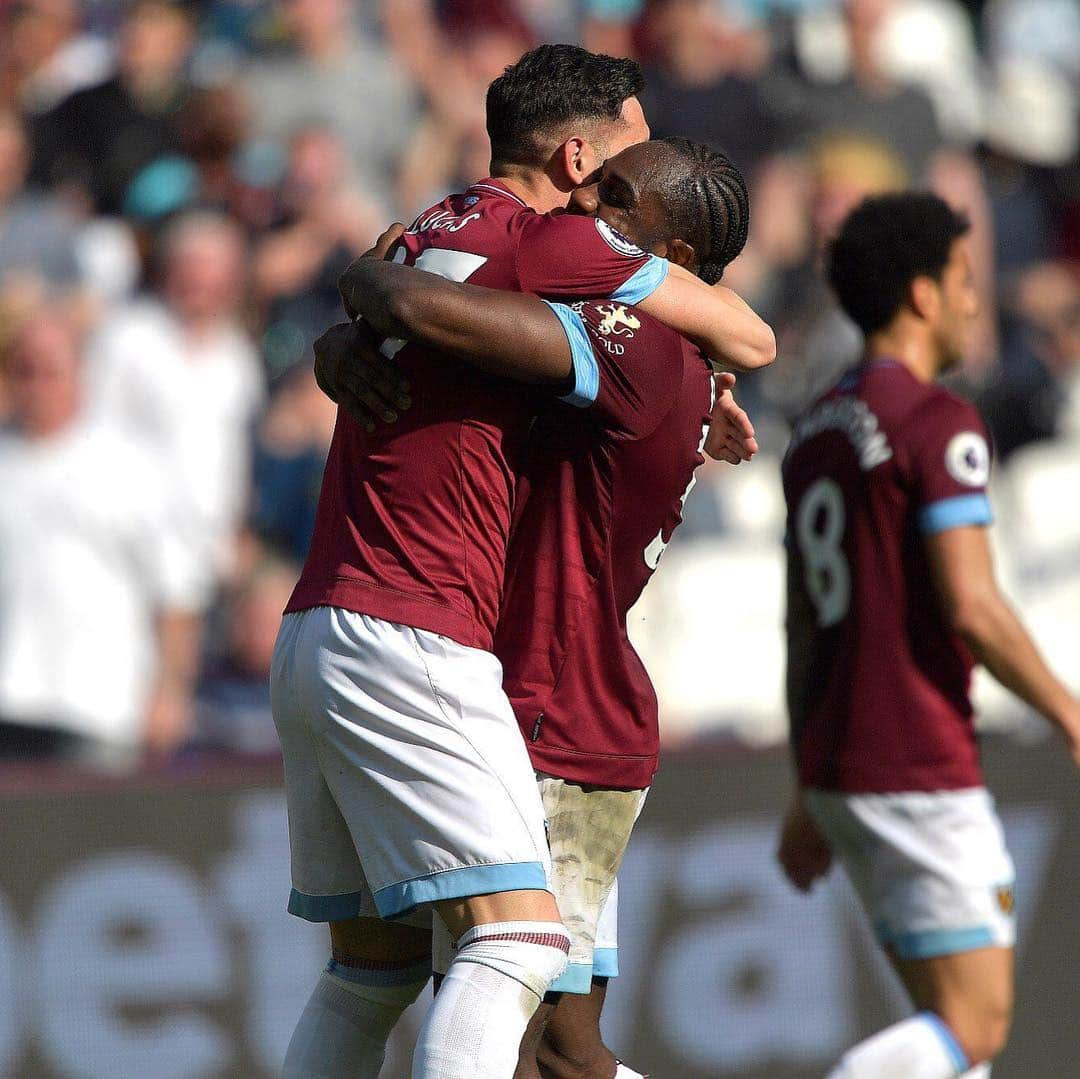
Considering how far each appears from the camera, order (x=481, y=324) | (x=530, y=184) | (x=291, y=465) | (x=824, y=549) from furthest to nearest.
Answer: (x=291, y=465) < (x=824, y=549) < (x=530, y=184) < (x=481, y=324)

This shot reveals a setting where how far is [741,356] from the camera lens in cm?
329

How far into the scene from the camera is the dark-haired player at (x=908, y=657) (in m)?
4.27

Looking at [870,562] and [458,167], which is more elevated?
[458,167]

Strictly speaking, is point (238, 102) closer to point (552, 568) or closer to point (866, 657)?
point (866, 657)

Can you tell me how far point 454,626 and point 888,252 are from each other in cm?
214

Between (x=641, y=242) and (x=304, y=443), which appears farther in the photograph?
(x=304, y=443)

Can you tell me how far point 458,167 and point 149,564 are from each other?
2595mm

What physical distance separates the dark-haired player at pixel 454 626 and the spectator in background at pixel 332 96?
5.55 meters

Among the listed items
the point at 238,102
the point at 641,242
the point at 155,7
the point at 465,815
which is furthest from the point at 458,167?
the point at 465,815

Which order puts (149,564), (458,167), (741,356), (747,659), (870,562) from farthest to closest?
(458,167) → (747,659) → (149,564) → (870,562) → (741,356)

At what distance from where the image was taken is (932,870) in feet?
14.2

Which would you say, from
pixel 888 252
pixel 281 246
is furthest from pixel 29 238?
pixel 888 252

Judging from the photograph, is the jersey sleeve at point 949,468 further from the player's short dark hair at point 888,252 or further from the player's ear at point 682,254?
the player's ear at point 682,254

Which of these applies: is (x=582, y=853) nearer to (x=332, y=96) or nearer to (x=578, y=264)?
(x=578, y=264)
